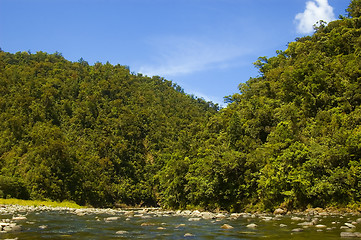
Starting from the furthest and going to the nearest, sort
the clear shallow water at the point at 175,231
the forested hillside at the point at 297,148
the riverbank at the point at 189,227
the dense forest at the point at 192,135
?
the dense forest at the point at 192,135 → the forested hillside at the point at 297,148 → the riverbank at the point at 189,227 → the clear shallow water at the point at 175,231

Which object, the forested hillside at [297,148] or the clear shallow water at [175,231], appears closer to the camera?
the clear shallow water at [175,231]

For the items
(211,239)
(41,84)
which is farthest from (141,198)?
(211,239)

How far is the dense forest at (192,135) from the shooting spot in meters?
31.5

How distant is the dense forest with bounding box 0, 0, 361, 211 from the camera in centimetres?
3147

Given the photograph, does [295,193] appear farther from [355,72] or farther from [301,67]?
[301,67]

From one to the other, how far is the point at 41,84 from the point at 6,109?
787 inches

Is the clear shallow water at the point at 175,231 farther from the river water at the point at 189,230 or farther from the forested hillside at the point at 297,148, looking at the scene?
the forested hillside at the point at 297,148

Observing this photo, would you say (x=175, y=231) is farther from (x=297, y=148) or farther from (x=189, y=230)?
(x=297, y=148)

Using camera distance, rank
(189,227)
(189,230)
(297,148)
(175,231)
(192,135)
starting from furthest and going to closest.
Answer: (192,135), (297,148), (189,227), (189,230), (175,231)

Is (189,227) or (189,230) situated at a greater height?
(189,230)

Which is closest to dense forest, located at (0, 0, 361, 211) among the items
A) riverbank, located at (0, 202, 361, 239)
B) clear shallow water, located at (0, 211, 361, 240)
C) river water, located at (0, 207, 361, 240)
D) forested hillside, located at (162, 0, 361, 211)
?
forested hillside, located at (162, 0, 361, 211)

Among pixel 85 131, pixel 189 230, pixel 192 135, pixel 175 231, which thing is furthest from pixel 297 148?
pixel 85 131

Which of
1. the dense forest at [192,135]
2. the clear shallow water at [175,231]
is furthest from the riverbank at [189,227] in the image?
the dense forest at [192,135]

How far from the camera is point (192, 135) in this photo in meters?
82.1
